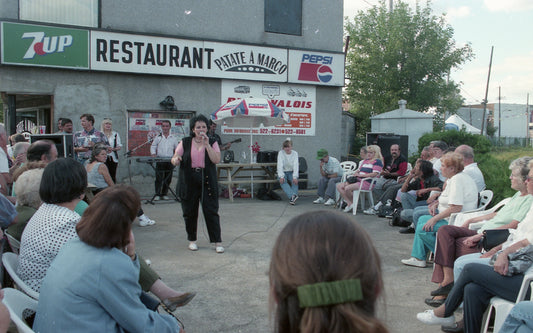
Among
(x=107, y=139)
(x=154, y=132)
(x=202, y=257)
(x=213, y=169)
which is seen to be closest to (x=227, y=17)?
(x=154, y=132)

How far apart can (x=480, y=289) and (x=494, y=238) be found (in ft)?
2.69

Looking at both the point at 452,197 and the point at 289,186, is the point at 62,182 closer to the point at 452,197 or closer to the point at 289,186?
the point at 452,197

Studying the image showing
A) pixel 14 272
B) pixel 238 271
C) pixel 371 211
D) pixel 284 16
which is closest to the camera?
pixel 14 272

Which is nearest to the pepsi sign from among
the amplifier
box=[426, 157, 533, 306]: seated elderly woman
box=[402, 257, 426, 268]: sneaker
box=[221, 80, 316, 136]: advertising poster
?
box=[221, 80, 316, 136]: advertising poster

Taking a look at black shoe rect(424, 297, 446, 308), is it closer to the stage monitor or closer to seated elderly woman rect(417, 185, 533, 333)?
seated elderly woman rect(417, 185, 533, 333)

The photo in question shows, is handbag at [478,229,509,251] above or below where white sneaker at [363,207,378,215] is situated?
above

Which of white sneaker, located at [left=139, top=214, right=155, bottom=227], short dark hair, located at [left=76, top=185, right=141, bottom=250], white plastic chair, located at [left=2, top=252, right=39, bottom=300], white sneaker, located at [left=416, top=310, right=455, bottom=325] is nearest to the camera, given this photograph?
short dark hair, located at [left=76, top=185, right=141, bottom=250]

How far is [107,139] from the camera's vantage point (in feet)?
28.6

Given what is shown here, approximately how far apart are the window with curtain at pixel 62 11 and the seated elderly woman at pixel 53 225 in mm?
8205

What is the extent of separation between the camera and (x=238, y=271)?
5125mm

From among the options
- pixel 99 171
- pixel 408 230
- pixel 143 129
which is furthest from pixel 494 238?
pixel 143 129

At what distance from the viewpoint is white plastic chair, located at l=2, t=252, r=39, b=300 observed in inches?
105

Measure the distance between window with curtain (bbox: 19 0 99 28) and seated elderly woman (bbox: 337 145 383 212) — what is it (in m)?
6.62

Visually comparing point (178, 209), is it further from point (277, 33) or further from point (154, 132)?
point (277, 33)
